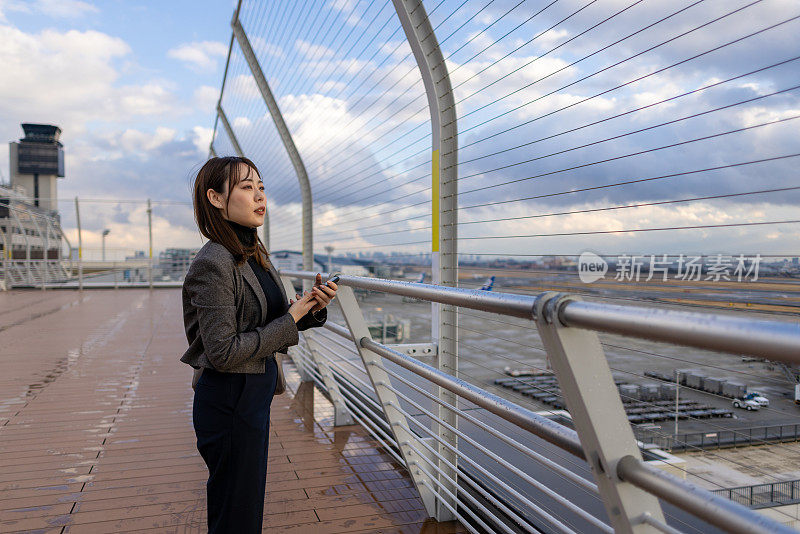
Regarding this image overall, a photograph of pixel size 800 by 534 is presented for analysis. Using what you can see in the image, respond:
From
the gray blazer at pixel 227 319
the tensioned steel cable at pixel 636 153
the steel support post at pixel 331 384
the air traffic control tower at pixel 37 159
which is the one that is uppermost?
the air traffic control tower at pixel 37 159

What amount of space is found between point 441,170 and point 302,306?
1.23m

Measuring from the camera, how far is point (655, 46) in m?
1.65

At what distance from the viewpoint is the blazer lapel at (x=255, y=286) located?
1511 millimetres

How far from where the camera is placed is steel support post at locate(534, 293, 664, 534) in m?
0.87

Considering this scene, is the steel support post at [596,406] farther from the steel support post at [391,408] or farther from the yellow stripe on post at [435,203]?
the yellow stripe on post at [435,203]

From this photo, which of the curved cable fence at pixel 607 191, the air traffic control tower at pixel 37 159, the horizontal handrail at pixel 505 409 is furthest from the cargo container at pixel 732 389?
the air traffic control tower at pixel 37 159

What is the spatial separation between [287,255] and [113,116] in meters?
25.2

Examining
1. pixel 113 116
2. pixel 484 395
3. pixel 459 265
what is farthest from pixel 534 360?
pixel 113 116

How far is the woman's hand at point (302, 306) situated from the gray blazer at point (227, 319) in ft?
0.08

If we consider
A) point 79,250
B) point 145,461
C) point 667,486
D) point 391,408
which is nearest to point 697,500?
point 667,486

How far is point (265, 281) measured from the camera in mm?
1595

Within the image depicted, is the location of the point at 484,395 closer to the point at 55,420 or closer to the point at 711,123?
the point at 711,123

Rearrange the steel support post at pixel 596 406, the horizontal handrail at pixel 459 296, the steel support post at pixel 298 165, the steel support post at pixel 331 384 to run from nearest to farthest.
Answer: the steel support post at pixel 596 406 < the horizontal handrail at pixel 459 296 < the steel support post at pixel 331 384 < the steel support post at pixel 298 165

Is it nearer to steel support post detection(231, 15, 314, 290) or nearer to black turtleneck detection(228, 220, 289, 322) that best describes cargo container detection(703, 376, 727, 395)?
black turtleneck detection(228, 220, 289, 322)
